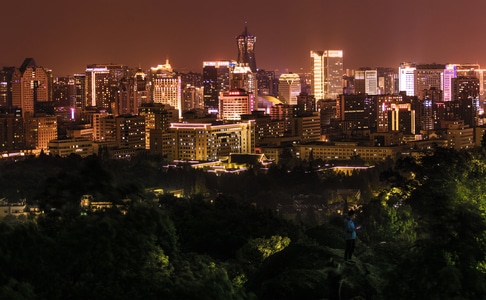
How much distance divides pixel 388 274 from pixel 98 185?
1.58 m

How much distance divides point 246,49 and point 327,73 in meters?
3.26

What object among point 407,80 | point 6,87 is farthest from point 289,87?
point 6,87

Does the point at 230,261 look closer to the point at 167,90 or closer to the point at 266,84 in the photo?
the point at 167,90

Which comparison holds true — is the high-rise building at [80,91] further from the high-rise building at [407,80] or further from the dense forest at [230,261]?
the dense forest at [230,261]

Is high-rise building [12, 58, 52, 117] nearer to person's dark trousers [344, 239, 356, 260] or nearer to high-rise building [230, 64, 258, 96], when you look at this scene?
high-rise building [230, 64, 258, 96]

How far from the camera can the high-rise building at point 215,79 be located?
33.8 m

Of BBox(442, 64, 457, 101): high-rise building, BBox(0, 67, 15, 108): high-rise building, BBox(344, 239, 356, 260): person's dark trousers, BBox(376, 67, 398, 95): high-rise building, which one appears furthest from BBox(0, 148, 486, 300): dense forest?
BBox(376, 67, 398, 95): high-rise building

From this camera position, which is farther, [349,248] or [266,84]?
[266,84]

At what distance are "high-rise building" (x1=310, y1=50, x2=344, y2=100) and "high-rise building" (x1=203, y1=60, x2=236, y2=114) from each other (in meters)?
3.49

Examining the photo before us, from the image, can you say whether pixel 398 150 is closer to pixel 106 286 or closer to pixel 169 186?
pixel 169 186

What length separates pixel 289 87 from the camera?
3675 cm

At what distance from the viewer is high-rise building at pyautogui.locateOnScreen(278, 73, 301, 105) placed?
36.7m

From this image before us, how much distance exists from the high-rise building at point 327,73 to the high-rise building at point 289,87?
807 millimetres

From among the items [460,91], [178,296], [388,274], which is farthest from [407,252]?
[460,91]
